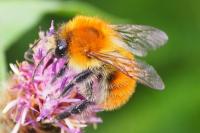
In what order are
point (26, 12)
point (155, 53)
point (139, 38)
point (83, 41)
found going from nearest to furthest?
point (83, 41), point (139, 38), point (26, 12), point (155, 53)

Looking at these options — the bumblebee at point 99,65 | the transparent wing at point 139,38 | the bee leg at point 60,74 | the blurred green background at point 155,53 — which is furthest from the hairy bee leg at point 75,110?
the blurred green background at point 155,53

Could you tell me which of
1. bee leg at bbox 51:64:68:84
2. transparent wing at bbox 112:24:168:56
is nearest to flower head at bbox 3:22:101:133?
bee leg at bbox 51:64:68:84

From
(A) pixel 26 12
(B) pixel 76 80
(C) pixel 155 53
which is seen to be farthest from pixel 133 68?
(C) pixel 155 53

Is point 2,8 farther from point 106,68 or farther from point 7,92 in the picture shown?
point 106,68

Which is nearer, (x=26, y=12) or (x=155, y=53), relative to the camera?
(x=26, y=12)

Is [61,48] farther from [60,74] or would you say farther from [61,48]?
[60,74]

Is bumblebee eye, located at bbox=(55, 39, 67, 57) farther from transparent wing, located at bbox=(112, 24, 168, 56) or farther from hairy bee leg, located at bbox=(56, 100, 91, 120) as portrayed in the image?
transparent wing, located at bbox=(112, 24, 168, 56)

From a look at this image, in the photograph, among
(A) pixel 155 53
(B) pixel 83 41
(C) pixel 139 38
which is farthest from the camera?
(A) pixel 155 53
